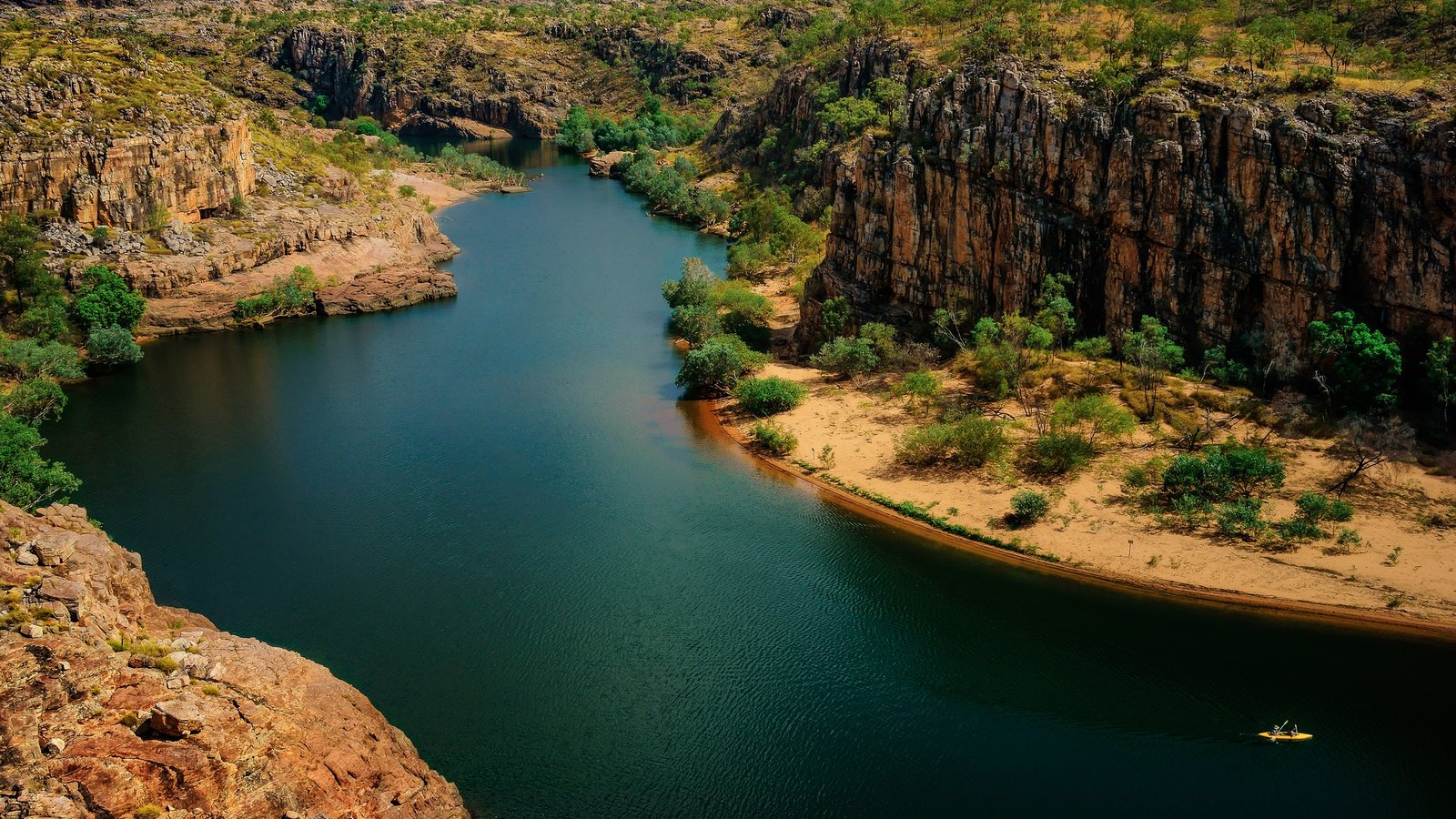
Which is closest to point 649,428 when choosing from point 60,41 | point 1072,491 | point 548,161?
point 1072,491

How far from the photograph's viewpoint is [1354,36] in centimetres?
6400

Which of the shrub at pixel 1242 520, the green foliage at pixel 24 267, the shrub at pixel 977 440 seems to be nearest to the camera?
the shrub at pixel 1242 520

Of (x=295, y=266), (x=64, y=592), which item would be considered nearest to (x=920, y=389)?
(x=64, y=592)

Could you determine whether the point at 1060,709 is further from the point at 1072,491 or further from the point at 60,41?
the point at 60,41

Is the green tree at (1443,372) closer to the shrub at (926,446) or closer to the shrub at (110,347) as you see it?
the shrub at (926,446)

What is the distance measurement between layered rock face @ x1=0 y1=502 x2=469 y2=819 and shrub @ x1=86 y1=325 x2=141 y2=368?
38.5 metres

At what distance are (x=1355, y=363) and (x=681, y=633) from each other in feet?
118

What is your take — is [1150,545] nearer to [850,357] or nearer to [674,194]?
[850,357]

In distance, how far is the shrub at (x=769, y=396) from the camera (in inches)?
2382

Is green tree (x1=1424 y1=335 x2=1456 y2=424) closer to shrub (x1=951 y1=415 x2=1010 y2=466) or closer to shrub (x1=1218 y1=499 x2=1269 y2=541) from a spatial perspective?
shrub (x1=1218 y1=499 x2=1269 y2=541)

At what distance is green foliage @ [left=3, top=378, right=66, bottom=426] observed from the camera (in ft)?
176

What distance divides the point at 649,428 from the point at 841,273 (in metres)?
18.7

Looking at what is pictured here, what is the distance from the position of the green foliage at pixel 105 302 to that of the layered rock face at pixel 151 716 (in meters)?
42.0

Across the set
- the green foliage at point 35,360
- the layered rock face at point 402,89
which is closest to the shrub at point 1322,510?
the green foliage at point 35,360
